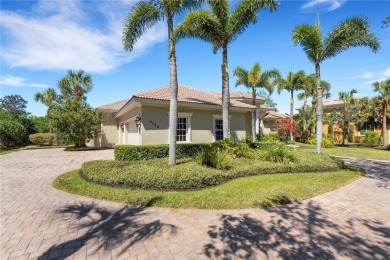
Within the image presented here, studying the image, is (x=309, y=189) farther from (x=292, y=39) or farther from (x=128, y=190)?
(x=292, y=39)

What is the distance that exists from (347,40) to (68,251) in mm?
16647

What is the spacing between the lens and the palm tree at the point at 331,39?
12055 millimetres

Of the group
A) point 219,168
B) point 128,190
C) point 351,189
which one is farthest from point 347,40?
point 128,190

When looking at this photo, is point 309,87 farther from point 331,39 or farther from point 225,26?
point 225,26

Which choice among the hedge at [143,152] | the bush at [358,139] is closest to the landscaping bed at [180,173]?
the hedge at [143,152]

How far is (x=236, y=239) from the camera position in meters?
4.19

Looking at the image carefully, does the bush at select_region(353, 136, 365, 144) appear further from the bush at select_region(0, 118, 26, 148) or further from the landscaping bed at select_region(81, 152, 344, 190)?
the bush at select_region(0, 118, 26, 148)

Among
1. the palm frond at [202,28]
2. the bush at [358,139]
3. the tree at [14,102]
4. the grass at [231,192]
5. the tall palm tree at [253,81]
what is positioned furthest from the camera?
the tree at [14,102]

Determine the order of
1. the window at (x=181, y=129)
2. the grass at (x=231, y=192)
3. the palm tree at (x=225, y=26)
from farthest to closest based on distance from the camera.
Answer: the window at (x=181, y=129) < the palm tree at (x=225, y=26) < the grass at (x=231, y=192)

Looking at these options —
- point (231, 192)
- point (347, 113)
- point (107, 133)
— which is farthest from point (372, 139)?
point (107, 133)

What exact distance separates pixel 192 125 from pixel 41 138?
26.6m

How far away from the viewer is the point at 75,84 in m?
26.3

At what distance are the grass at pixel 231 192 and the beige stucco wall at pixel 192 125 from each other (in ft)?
16.9

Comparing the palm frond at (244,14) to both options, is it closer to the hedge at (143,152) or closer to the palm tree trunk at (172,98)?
the palm tree trunk at (172,98)
